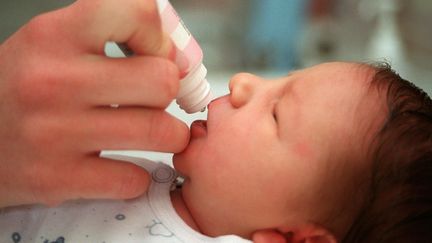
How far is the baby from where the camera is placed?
54 centimetres

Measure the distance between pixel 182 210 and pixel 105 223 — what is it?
0.08 metres

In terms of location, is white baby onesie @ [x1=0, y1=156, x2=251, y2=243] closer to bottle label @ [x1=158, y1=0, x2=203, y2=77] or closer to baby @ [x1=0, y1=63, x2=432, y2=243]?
baby @ [x1=0, y1=63, x2=432, y2=243]

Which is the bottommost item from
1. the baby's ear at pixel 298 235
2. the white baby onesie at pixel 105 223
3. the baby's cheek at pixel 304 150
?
the white baby onesie at pixel 105 223

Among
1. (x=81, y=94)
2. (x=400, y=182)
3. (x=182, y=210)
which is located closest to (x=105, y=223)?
(x=182, y=210)

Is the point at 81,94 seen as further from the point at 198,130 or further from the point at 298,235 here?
the point at 298,235

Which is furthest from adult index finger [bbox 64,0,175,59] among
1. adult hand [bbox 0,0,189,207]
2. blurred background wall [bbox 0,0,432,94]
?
blurred background wall [bbox 0,0,432,94]

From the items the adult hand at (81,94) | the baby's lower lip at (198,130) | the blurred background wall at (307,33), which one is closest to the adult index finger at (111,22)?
the adult hand at (81,94)

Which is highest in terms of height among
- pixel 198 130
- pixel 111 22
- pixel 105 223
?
pixel 111 22

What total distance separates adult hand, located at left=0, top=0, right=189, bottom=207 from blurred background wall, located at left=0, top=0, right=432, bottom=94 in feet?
2.30

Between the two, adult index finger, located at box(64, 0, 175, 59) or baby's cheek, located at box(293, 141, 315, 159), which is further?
baby's cheek, located at box(293, 141, 315, 159)

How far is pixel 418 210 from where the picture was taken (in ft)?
1.74

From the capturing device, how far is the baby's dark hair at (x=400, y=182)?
532mm

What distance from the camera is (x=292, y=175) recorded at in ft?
1.84

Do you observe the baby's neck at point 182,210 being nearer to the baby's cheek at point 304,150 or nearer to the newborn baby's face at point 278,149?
the newborn baby's face at point 278,149
